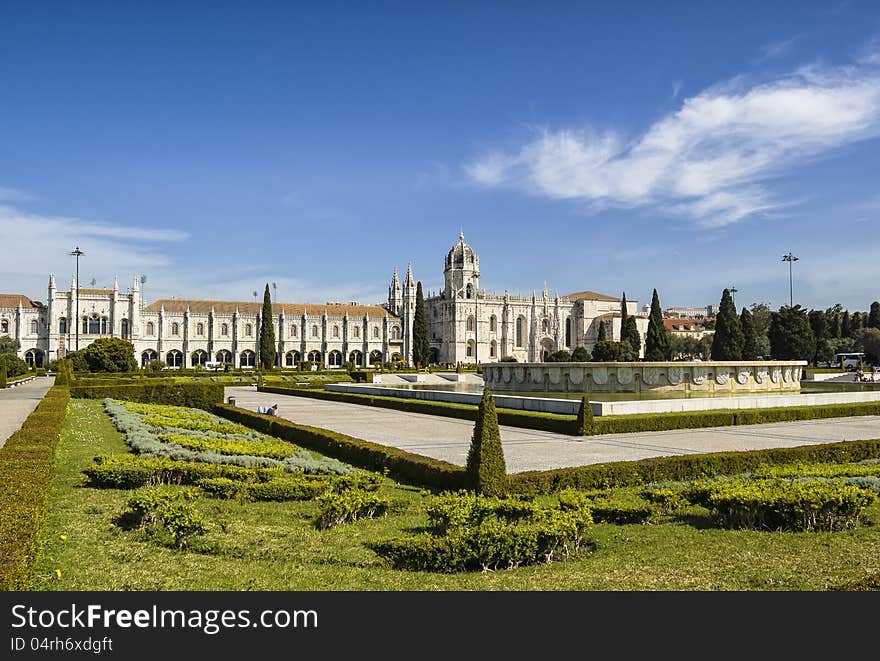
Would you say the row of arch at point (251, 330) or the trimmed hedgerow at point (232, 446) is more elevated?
the row of arch at point (251, 330)

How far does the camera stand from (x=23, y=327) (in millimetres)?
69438

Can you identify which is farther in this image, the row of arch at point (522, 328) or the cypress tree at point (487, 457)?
the row of arch at point (522, 328)

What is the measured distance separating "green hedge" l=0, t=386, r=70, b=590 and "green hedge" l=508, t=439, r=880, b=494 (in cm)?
516

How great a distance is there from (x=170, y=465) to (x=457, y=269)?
8016cm

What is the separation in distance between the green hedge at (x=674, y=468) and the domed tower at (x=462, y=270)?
76.2 metres

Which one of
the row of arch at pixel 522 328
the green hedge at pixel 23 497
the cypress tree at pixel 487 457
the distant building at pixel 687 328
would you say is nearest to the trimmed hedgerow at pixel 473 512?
the cypress tree at pixel 487 457

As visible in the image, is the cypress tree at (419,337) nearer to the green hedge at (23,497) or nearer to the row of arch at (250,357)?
the row of arch at (250,357)

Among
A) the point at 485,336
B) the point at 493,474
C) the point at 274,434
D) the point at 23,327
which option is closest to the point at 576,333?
the point at 485,336

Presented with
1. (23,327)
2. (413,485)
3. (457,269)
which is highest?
(457,269)

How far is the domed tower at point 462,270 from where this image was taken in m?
88.4

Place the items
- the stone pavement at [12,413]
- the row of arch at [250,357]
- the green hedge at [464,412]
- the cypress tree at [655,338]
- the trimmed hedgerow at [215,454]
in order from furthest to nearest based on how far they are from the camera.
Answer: the row of arch at [250,357]
the cypress tree at [655,338]
the green hedge at [464,412]
the stone pavement at [12,413]
the trimmed hedgerow at [215,454]

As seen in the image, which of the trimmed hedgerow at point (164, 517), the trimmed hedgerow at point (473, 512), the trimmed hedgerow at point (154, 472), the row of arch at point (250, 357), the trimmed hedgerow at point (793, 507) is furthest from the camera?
the row of arch at point (250, 357)

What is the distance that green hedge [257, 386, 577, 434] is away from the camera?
16.2m
